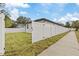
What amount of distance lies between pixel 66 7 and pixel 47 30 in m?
0.95

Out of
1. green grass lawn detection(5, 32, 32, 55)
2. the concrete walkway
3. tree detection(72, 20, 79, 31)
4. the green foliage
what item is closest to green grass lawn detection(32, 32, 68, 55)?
the concrete walkway

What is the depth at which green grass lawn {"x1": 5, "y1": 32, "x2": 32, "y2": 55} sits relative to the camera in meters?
7.01

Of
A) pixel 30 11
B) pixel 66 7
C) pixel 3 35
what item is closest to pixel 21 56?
pixel 3 35

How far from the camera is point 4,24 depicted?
704 cm

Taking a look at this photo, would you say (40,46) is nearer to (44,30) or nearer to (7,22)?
(44,30)

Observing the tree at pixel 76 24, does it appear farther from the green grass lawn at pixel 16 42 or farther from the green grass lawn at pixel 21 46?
the green grass lawn at pixel 16 42

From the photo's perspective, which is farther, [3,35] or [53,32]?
[53,32]

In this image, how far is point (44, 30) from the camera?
7.48 m

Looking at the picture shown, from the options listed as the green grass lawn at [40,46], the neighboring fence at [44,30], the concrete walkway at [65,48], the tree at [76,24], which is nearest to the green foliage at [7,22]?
the neighboring fence at [44,30]

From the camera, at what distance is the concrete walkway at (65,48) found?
696cm

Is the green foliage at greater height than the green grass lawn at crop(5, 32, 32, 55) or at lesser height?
greater

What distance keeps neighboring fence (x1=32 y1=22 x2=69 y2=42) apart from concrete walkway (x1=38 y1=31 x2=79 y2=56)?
0.25m

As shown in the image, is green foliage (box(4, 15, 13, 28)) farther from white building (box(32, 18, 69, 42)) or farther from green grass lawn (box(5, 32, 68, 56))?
white building (box(32, 18, 69, 42))

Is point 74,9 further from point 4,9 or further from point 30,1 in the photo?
point 4,9
